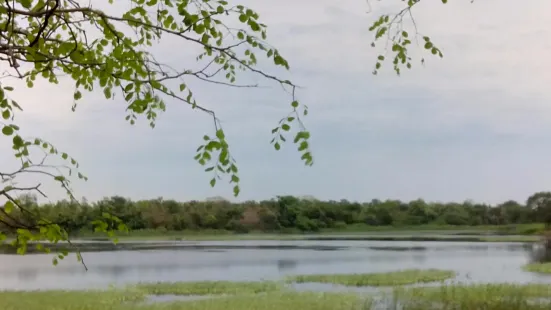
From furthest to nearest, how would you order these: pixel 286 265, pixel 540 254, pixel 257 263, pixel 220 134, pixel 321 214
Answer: pixel 540 254 < pixel 257 263 < pixel 321 214 < pixel 286 265 < pixel 220 134

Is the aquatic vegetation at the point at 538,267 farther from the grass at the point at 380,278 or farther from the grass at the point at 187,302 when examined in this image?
the grass at the point at 187,302

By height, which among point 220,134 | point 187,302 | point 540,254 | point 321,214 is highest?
point 220,134

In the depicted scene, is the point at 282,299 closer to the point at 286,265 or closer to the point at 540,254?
the point at 286,265

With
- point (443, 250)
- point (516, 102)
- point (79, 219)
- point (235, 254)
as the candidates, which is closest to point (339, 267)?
point (235, 254)

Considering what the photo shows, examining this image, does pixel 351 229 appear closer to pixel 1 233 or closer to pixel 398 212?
pixel 398 212

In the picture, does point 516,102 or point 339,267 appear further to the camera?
point 339,267

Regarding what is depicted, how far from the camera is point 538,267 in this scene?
977 centimetres

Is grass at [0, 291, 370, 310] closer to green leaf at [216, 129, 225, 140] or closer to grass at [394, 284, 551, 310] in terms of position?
grass at [394, 284, 551, 310]

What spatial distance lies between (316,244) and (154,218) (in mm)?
8846

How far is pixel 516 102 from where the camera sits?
5812 mm

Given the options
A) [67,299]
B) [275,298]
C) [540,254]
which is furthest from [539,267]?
[67,299]

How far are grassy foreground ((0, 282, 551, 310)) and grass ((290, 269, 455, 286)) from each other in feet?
3.26

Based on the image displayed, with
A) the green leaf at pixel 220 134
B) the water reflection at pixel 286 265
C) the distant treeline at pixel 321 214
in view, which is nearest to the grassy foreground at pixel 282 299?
the distant treeline at pixel 321 214

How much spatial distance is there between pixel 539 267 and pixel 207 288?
5596 millimetres
